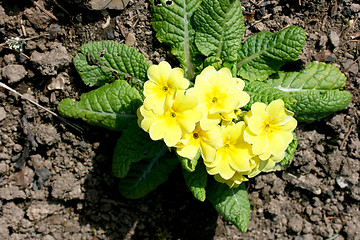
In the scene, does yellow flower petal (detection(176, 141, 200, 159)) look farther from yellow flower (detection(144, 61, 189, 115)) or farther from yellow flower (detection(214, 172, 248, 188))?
yellow flower (detection(214, 172, 248, 188))

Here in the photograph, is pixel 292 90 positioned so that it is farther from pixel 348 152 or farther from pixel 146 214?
pixel 146 214

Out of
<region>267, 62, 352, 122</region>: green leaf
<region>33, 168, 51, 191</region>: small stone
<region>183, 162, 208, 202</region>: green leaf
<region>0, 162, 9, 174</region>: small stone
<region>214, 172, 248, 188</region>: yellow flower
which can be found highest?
<region>267, 62, 352, 122</region>: green leaf

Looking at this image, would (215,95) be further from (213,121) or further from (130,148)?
(130,148)

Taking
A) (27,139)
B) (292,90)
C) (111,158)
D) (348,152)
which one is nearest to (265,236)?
(348,152)

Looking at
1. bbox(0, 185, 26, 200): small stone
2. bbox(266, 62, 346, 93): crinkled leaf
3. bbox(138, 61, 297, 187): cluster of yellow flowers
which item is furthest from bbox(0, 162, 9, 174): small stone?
bbox(266, 62, 346, 93): crinkled leaf

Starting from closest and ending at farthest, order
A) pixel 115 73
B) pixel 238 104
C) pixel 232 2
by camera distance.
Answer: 1. pixel 238 104
2. pixel 232 2
3. pixel 115 73

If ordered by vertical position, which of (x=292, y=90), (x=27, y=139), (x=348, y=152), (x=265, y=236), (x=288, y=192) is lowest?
(x=265, y=236)

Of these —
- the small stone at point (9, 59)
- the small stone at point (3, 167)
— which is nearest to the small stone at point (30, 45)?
the small stone at point (9, 59)

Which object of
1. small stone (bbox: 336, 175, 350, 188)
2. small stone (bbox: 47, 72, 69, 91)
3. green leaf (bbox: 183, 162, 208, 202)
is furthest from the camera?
small stone (bbox: 336, 175, 350, 188)
